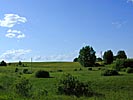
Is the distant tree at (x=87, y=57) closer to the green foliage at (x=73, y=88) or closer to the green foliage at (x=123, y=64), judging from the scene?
the green foliage at (x=123, y=64)

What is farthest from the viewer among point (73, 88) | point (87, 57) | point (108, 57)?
point (108, 57)

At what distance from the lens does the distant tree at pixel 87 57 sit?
152 m

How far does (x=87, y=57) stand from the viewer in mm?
154500

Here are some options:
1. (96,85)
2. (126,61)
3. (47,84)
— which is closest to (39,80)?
(47,84)

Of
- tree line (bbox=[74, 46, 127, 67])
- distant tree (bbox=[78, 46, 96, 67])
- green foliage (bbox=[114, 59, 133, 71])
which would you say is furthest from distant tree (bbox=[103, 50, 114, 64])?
green foliage (bbox=[114, 59, 133, 71])

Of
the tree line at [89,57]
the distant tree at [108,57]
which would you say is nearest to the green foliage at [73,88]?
the tree line at [89,57]

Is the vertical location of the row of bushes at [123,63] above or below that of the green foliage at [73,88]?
above

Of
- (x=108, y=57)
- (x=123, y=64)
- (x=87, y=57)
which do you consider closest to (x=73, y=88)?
(x=123, y=64)

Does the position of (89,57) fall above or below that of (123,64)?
above

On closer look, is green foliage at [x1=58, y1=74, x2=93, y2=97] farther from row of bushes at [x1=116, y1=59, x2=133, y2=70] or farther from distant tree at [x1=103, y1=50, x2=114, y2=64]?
distant tree at [x1=103, y1=50, x2=114, y2=64]

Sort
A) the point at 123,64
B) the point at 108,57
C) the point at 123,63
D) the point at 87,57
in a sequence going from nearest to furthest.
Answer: the point at 123,64 < the point at 123,63 < the point at 87,57 < the point at 108,57

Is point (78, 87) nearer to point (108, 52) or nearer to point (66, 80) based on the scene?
point (66, 80)

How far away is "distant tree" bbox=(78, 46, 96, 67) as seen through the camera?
498 feet

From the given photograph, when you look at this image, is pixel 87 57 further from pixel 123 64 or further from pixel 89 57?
pixel 123 64
